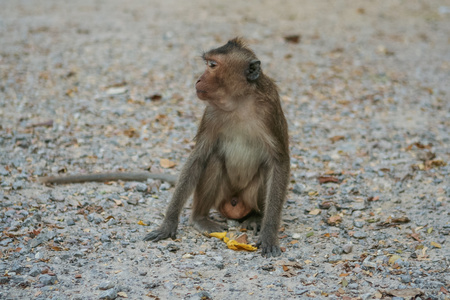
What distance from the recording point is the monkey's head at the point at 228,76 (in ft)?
13.6

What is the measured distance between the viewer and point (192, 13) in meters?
11.3

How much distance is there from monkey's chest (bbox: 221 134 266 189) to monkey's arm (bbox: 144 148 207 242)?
0.65 feet

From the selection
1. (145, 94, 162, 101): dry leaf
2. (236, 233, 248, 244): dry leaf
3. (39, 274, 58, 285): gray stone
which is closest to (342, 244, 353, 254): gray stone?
(236, 233, 248, 244): dry leaf

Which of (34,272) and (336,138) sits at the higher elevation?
(336,138)

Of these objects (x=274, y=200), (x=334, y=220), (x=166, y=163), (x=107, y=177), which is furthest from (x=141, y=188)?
(x=334, y=220)

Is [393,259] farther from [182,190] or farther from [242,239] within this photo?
[182,190]

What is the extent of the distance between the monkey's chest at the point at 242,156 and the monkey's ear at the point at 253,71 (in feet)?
1.51

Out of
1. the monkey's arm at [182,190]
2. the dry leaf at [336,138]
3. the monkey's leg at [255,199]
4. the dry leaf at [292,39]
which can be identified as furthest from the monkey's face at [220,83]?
the dry leaf at [292,39]

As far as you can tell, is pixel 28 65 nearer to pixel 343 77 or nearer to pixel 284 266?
pixel 343 77

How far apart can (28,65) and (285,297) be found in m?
6.14

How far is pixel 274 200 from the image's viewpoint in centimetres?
441

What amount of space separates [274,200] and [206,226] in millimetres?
590

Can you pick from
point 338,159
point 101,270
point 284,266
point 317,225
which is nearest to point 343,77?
point 338,159

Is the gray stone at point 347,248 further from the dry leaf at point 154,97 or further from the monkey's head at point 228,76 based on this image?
the dry leaf at point 154,97
